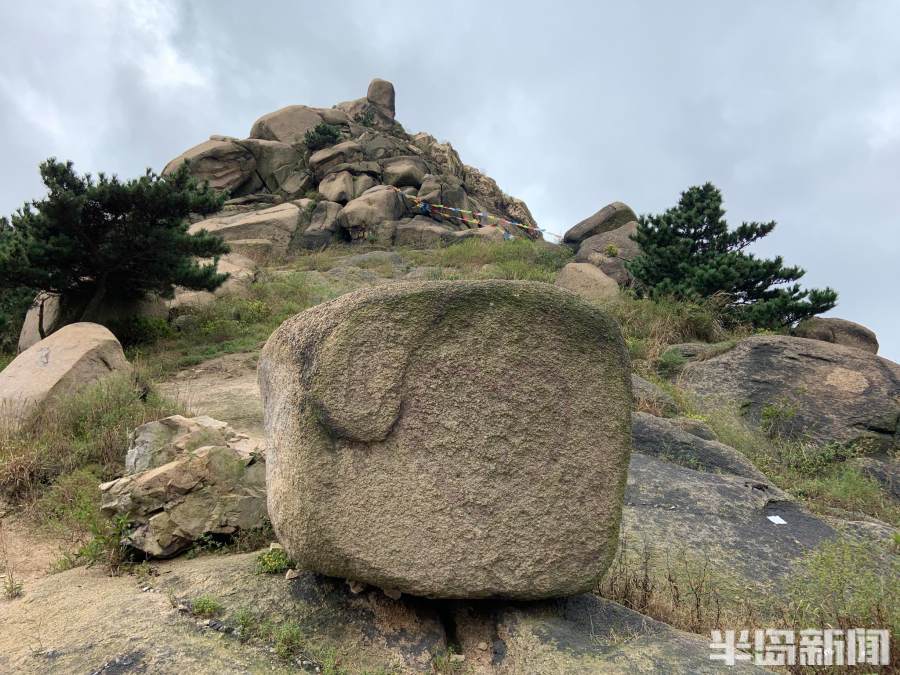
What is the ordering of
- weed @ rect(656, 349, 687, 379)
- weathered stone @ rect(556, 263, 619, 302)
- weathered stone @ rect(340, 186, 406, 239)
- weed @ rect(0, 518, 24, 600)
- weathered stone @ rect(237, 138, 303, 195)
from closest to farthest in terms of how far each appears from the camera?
1. weed @ rect(0, 518, 24, 600)
2. weed @ rect(656, 349, 687, 379)
3. weathered stone @ rect(556, 263, 619, 302)
4. weathered stone @ rect(340, 186, 406, 239)
5. weathered stone @ rect(237, 138, 303, 195)

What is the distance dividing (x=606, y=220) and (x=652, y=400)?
15838 mm

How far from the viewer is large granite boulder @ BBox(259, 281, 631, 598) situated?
252 cm

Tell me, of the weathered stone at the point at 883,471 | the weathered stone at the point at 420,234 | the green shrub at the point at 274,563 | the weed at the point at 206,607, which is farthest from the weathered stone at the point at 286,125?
the weed at the point at 206,607

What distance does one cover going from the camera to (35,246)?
9336 millimetres

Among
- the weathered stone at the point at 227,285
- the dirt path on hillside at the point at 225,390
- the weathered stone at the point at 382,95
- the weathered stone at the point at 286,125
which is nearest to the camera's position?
the dirt path on hillside at the point at 225,390

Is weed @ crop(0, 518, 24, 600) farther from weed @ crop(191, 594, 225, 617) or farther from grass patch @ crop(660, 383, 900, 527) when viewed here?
grass patch @ crop(660, 383, 900, 527)

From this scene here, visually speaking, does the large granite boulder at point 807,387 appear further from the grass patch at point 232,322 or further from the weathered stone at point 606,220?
the weathered stone at point 606,220

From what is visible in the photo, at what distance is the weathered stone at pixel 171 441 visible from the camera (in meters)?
4.21

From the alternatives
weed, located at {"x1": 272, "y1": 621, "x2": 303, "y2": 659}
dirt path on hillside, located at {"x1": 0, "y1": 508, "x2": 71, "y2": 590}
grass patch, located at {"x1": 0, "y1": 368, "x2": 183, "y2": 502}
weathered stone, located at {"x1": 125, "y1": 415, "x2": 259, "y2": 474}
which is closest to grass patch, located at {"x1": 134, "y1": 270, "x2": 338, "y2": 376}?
grass patch, located at {"x1": 0, "y1": 368, "x2": 183, "y2": 502}

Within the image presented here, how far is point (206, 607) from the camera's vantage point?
260cm

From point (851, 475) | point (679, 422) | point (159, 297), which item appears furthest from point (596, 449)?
point (159, 297)

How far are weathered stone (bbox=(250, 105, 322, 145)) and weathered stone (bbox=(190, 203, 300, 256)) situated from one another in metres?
7.05

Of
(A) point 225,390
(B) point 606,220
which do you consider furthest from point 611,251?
(A) point 225,390

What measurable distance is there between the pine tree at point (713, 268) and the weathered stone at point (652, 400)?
16.6 ft
